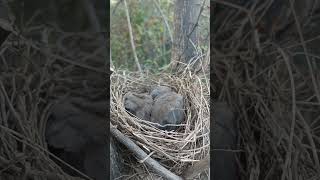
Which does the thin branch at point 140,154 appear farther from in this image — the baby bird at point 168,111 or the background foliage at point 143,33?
the background foliage at point 143,33

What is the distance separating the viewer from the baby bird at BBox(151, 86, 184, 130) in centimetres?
178

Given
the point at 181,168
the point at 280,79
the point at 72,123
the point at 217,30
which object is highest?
the point at 217,30

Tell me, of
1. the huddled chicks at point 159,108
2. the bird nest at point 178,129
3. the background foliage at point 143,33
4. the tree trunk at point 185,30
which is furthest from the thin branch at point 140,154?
the background foliage at point 143,33

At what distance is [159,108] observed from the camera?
1.79 metres

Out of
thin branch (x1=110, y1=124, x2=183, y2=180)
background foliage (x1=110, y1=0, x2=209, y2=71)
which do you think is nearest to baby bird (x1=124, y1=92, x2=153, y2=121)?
thin branch (x1=110, y1=124, x2=183, y2=180)

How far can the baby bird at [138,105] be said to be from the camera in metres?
1.77

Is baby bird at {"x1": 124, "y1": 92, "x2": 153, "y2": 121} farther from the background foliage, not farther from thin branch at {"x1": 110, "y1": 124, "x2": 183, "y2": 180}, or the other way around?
the background foliage

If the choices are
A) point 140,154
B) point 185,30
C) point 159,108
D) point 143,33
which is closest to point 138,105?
point 159,108

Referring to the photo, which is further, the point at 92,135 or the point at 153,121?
the point at 153,121

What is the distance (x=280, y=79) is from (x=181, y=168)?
2.43 ft

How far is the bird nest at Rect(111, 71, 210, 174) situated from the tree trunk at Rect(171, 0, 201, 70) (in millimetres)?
135

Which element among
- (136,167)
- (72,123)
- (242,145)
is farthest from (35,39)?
(136,167)

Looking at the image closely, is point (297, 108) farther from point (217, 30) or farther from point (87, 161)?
point (87, 161)

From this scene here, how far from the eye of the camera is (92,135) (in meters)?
1.03
